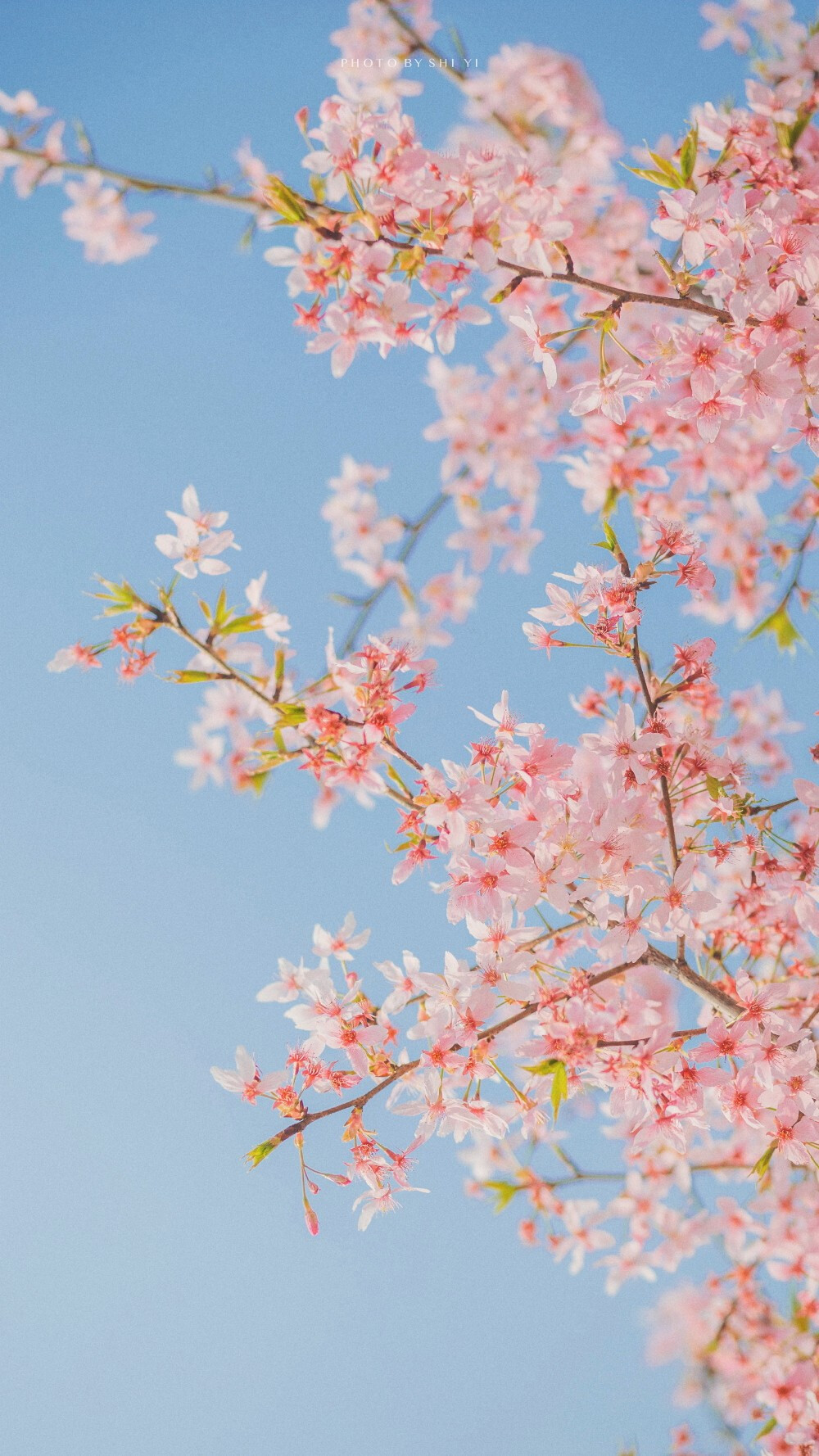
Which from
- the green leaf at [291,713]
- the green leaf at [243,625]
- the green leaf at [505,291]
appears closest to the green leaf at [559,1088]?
the green leaf at [291,713]

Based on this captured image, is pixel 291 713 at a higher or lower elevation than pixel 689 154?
lower

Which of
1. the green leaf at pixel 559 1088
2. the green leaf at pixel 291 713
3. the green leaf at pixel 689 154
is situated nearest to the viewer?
the green leaf at pixel 559 1088

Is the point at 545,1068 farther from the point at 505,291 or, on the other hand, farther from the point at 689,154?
the point at 689,154

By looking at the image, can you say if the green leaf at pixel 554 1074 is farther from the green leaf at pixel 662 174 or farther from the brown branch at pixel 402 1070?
the green leaf at pixel 662 174

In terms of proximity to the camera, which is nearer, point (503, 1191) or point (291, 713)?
point (291, 713)

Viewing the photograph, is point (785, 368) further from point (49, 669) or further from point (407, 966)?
point (49, 669)

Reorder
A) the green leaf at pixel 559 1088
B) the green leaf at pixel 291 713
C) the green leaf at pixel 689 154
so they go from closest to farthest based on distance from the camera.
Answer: the green leaf at pixel 559 1088 < the green leaf at pixel 291 713 < the green leaf at pixel 689 154

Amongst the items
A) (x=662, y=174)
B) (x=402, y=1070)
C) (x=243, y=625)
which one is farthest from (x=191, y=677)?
(x=662, y=174)

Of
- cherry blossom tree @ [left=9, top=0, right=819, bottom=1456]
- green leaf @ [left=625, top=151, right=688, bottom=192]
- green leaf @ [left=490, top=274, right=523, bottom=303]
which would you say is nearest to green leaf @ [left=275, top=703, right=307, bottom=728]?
cherry blossom tree @ [left=9, top=0, right=819, bottom=1456]

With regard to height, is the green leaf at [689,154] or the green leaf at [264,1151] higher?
the green leaf at [689,154]

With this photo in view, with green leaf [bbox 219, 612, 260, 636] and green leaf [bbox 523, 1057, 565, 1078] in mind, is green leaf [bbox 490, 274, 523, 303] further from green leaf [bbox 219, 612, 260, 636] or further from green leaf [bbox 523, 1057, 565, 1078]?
green leaf [bbox 523, 1057, 565, 1078]

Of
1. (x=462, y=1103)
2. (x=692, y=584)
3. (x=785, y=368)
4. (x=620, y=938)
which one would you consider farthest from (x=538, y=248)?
(x=462, y=1103)

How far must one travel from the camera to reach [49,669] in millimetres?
2232

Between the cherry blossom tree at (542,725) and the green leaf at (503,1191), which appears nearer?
the cherry blossom tree at (542,725)
